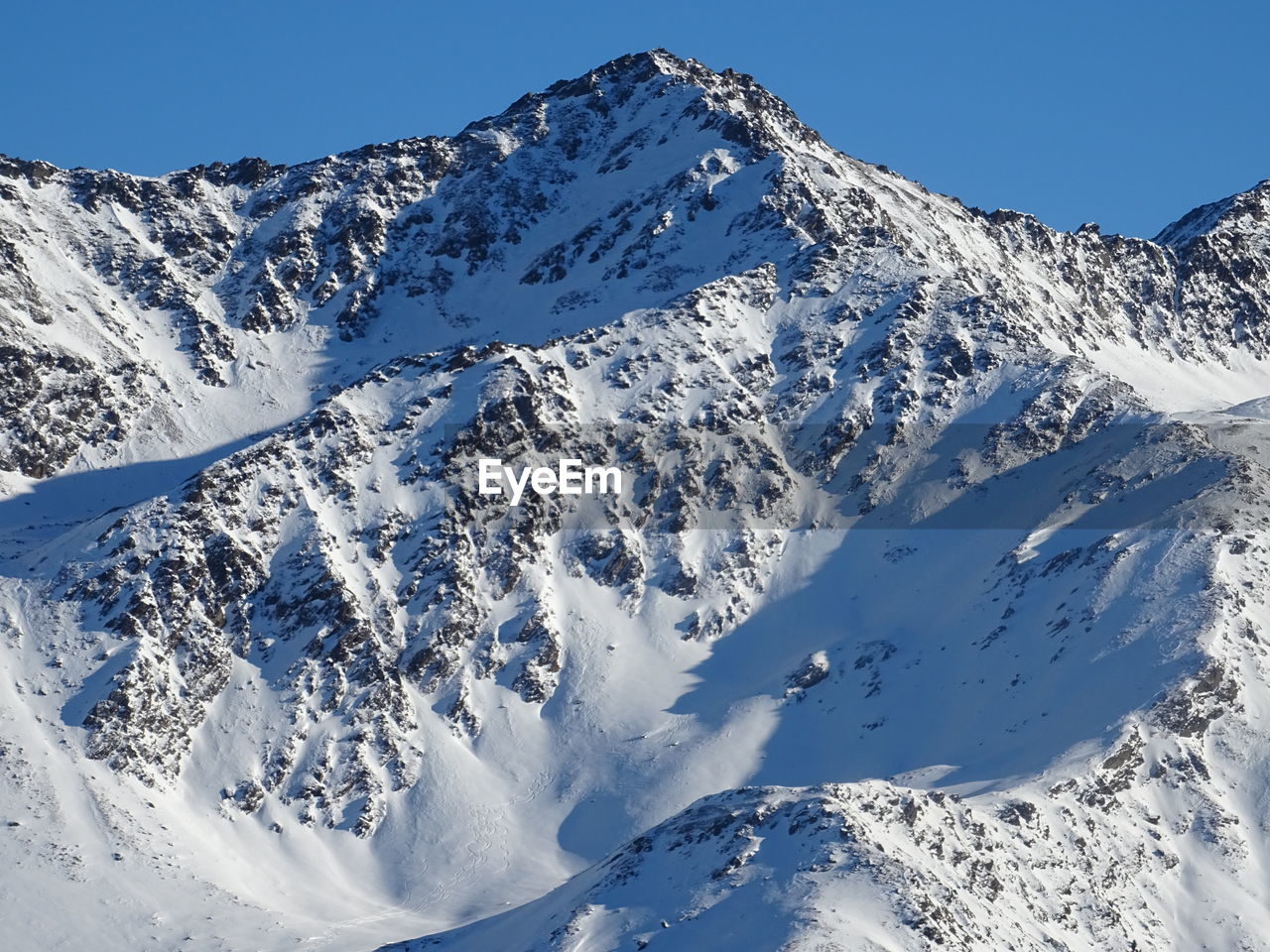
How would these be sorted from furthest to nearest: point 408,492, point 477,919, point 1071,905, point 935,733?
point 408,492 → point 935,733 → point 477,919 → point 1071,905

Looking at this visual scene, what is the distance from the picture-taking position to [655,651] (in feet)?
536

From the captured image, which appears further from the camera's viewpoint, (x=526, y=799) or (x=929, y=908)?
(x=526, y=799)

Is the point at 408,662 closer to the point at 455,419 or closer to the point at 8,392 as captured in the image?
the point at 455,419

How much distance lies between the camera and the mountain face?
126 m

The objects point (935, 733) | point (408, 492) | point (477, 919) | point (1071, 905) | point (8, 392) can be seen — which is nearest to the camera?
Result: point (1071, 905)

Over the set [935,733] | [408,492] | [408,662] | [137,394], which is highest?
[137,394]

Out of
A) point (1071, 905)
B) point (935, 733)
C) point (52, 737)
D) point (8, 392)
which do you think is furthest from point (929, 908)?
point (8, 392)

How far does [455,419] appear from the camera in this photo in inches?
6826

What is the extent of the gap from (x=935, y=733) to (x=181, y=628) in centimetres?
5297

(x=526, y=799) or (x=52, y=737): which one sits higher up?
(x=52, y=737)

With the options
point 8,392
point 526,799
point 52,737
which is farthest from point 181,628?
point 8,392

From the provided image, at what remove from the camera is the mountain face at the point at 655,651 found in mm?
126000

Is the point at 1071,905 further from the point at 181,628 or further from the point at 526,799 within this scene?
the point at 181,628

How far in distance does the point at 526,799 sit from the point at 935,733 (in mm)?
28574
